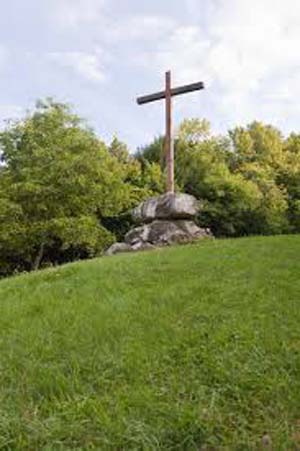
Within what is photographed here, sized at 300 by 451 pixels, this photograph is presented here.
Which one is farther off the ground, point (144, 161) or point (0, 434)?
point (144, 161)

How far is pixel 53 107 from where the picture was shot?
72.5 ft

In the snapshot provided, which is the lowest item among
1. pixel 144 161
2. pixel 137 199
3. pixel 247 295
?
pixel 247 295

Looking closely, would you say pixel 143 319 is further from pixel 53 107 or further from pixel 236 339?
pixel 53 107

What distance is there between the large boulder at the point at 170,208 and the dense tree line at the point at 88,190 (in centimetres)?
476

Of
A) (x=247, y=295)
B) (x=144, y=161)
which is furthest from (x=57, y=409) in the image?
(x=144, y=161)

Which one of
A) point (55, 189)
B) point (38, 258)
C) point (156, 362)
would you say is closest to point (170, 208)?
point (55, 189)

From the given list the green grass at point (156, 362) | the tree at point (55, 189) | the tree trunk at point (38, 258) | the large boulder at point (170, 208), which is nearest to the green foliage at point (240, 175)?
the tree at point (55, 189)

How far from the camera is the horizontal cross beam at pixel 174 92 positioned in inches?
518

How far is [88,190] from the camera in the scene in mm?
19531

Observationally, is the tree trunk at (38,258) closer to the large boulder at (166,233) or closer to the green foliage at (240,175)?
the green foliage at (240,175)

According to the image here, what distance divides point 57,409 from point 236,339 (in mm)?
1835

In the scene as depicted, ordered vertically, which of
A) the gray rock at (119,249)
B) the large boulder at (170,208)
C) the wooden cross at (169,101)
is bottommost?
the gray rock at (119,249)

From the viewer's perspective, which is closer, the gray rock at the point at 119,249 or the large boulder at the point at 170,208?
Result: the gray rock at the point at 119,249

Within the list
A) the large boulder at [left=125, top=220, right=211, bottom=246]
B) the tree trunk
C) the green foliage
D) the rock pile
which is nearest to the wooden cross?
the rock pile
